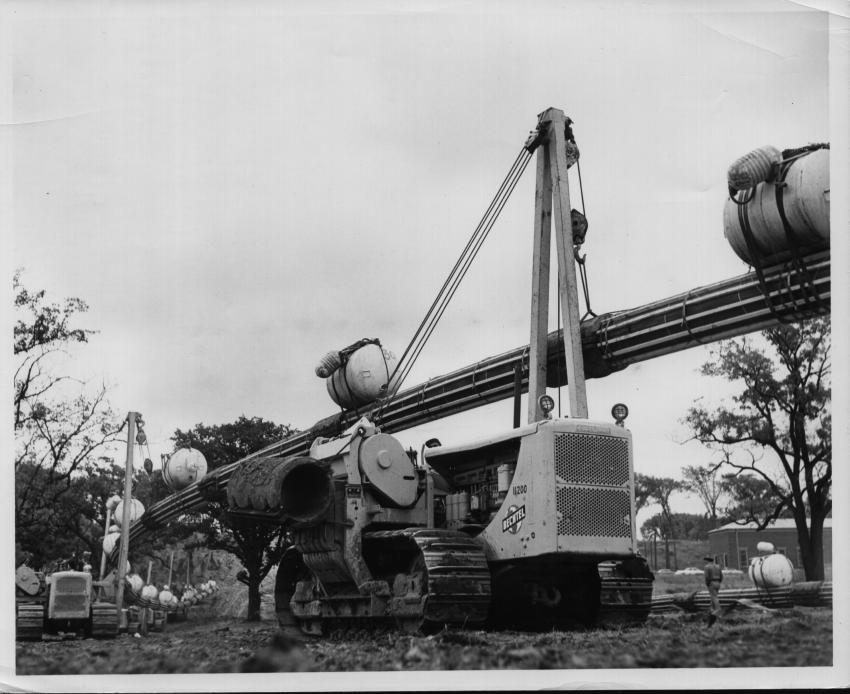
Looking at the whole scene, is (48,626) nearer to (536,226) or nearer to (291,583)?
(291,583)

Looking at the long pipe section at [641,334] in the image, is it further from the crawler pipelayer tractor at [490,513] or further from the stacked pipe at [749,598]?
the stacked pipe at [749,598]

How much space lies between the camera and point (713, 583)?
14.9 meters

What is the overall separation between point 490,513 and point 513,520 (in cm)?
141

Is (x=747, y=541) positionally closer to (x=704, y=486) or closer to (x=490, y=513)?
(x=704, y=486)

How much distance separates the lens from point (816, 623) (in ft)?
39.4

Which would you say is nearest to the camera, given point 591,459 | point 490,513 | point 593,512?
point 593,512

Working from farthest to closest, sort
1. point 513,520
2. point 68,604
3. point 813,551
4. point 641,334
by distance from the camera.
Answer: point 68,604, point 813,551, point 641,334, point 513,520

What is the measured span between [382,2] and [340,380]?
12.1 metres

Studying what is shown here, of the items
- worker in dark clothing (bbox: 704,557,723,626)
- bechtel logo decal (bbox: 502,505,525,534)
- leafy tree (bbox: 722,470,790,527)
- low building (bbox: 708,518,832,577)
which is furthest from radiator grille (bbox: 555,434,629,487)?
leafy tree (bbox: 722,470,790,527)

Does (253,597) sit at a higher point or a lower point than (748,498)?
lower

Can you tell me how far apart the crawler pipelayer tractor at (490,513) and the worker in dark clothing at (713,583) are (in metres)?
0.81

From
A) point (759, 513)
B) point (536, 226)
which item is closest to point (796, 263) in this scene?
point (536, 226)

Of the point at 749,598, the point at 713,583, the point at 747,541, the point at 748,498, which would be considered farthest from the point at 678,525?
the point at 713,583

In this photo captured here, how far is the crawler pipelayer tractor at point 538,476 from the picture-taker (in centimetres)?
1338
